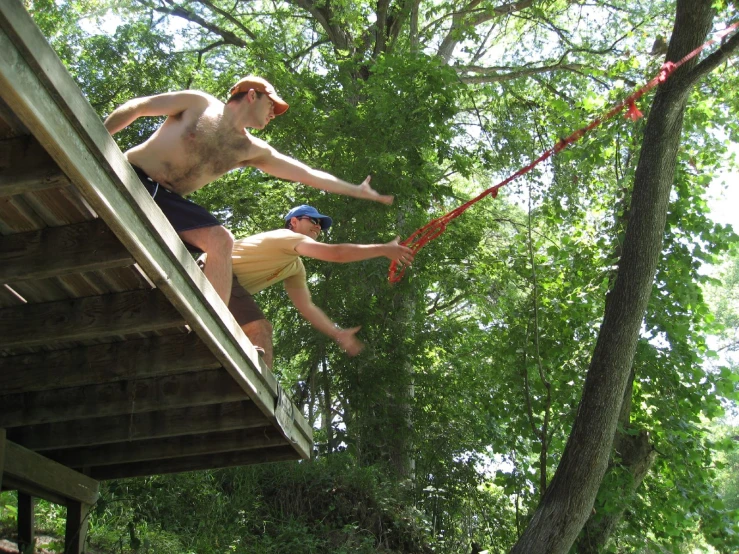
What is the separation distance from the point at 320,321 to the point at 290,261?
42 centimetres

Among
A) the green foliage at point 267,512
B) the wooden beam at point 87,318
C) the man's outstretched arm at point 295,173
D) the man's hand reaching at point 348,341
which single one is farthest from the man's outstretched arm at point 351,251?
the green foliage at point 267,512

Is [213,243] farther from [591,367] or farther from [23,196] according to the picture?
[591,367]

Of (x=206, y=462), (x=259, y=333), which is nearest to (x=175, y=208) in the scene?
(x=259, y=333)

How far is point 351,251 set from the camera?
4.77 metres

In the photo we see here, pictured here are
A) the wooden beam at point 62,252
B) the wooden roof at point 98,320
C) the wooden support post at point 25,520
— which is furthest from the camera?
the wooden support post at point 25,520

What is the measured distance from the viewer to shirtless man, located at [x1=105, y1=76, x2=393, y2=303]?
416cm

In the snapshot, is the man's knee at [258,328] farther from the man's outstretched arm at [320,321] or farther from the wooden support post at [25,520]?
the wooden support post at [25,520]

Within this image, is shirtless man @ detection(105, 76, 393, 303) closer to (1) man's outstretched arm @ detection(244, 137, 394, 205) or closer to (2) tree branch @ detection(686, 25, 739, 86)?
(1) man's outstretched arm @ detection(244, 137, 394, 205)

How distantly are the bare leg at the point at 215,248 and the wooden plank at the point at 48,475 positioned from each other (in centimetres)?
149

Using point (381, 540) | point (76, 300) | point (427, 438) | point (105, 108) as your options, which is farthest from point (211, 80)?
point (76, 300)

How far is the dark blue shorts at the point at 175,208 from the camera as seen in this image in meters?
4.15

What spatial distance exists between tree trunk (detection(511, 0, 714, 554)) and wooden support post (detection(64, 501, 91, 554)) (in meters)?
2.91

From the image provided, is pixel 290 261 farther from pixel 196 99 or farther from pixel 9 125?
pixel 9 125

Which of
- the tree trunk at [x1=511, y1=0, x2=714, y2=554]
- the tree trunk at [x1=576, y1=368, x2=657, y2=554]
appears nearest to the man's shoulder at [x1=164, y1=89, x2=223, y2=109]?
the tree trunk at [x1=511, y1=0, x2=714, y2=554]
